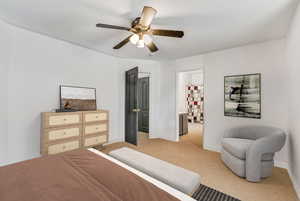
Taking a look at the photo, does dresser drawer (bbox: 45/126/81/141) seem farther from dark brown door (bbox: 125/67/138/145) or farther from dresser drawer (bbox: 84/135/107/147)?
dark brown door (bbox: 125/67/138/145)

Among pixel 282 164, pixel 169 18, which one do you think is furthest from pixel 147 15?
pixel 282 164

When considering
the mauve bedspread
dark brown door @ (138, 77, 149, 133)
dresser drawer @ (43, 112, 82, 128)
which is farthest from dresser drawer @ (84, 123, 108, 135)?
dark brown door @ (138, 77, 149, 133)

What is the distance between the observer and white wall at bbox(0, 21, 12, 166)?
8.07ft

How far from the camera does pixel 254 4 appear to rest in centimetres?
188

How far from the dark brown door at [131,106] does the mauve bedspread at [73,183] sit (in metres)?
2.69

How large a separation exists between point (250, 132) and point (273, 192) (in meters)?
1.14

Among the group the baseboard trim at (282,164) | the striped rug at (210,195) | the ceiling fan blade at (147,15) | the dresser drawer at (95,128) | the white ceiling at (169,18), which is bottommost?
Answer: the striped rug at (210,195)

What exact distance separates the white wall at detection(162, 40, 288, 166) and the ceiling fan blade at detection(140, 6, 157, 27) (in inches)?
97.2

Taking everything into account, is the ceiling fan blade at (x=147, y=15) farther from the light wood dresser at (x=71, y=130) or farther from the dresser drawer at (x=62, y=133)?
the dresser drawer at (x=62, y=133)

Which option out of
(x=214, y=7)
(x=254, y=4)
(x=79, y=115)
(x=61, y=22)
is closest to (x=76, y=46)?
(x=61, y=22)

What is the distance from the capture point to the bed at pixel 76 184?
0.92 m

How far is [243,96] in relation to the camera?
3.29 m

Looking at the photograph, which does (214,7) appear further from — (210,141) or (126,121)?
(126,121)

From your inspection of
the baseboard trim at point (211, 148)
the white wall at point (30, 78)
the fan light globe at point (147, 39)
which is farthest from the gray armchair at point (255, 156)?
the white wall at point (30, 78)
